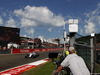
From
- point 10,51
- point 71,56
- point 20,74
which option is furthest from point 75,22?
point 10,51

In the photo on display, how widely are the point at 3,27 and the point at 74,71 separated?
39395 millimetres

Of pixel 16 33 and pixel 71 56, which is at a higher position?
pixel 16 33

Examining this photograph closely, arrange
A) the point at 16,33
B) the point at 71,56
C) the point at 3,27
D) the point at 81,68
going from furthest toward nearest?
1. the point at 16,33
2. the point at 3,27
3. the point at 71,56
4. the point at 81,68

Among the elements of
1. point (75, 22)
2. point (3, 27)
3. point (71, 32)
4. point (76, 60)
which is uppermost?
point (3, 27)

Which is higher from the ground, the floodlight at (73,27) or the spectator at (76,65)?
the floodlight at (73,27)

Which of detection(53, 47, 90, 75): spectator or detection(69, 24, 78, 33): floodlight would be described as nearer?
detection(53, 47, 90, 75): spectator

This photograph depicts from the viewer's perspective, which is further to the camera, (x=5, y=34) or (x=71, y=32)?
(x=5, y=34)

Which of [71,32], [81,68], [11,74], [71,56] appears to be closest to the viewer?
[81,68]

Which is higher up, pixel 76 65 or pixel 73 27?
pixel 73 27

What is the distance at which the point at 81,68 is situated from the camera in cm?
244

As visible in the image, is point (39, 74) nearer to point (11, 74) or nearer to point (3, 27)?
point (11, 74)

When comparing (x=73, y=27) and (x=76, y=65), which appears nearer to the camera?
(x=76, y=65)

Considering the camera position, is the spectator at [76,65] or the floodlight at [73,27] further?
the floodlight at [73,27]

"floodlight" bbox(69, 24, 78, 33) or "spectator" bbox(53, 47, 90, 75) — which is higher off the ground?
"floodlight" bbox(69, 24, 78, 33)
